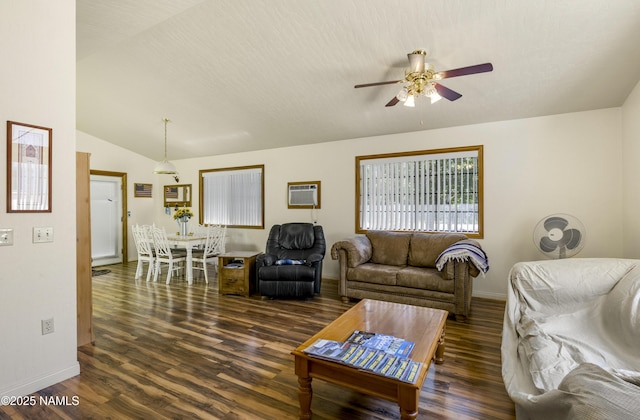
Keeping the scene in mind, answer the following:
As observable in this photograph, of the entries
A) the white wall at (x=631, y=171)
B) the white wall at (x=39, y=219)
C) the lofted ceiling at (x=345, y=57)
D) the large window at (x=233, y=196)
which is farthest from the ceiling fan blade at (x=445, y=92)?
the large window at (x=233, y=196)

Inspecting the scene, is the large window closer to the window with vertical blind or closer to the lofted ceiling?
the lofted ceiling

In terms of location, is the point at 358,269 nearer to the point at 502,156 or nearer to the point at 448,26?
the point at 502,156

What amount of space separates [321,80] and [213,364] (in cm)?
305

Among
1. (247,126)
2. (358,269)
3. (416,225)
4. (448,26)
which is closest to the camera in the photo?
(448,26)

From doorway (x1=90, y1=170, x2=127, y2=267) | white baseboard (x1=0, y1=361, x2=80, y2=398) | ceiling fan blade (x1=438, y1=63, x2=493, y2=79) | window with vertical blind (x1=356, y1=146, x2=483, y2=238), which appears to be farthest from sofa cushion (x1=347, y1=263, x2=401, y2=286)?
doorway (x1=90, y1=170, x2=127, y2=267)

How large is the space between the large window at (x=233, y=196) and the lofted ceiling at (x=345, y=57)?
152cm

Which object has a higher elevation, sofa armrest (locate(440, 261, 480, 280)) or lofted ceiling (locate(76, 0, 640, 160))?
lofted ceiling (locate(76, 0, 640, 160))

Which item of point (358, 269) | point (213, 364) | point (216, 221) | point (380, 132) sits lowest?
point (213, 364)

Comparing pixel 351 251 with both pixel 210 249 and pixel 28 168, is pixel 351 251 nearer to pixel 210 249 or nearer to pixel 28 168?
pixel 210 249

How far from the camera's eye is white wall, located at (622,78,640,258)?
3053 mm

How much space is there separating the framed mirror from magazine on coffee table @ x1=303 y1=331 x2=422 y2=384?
598cm

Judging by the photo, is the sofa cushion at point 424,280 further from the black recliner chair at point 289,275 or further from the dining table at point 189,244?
the dining table at point 189,244

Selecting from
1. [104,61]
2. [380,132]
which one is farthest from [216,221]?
[380,132]

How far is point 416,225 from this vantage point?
4.59 meters
